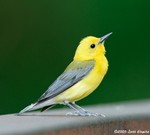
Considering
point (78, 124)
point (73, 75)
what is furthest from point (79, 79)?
point (78, 124)

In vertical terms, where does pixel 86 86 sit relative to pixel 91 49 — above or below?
below

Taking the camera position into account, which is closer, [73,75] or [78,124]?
[78,124]

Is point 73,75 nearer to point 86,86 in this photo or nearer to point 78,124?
point 86,86

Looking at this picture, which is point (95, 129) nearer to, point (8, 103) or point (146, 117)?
point (146, 117)

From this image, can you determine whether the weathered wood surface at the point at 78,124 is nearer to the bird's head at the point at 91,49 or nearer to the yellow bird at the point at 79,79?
the yellow bird at the point at 79,79

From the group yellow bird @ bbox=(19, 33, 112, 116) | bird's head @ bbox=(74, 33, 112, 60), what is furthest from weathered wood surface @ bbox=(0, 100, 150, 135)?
bird's head @ bbox=(74, 33, 112, 60)

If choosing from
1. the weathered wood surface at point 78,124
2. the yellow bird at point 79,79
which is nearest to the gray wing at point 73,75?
the yellow bird at point 79,79
